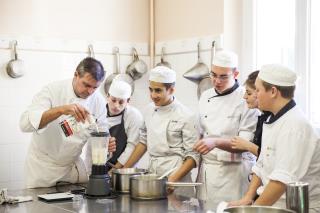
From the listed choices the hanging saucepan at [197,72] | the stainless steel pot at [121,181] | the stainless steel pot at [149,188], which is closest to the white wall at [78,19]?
the hanging saucepan at [197,72]

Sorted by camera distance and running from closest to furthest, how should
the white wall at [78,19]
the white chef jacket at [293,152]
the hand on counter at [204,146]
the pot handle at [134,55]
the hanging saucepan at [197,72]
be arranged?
the white chef jacket at [293,152] → the hand on counter at [204,146] → the white wall at [78,19] → the hanging saucepan at [197,72] → the pot handle at [134,55]

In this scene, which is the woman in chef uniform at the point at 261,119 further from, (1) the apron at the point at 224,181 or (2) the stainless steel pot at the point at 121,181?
(2) the stainless steel pot at the point at 121,181

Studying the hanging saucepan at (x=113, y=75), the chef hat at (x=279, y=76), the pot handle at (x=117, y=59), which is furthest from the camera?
the pot handle at (x=117, y=59)

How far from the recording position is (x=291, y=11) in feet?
11.1

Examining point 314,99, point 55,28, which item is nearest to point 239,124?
point 314,99

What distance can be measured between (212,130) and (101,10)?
161 centimetres

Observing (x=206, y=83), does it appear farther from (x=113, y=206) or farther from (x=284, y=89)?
(x=113, y=206)

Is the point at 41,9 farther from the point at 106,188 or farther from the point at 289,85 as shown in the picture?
the point at 289,85

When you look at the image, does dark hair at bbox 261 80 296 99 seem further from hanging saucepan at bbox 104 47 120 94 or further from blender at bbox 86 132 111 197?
hanging saucepan at bbox 104 47 120 94

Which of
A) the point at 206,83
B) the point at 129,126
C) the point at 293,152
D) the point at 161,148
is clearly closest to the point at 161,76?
the point at 161,148

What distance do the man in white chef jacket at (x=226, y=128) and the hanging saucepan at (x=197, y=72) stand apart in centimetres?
69

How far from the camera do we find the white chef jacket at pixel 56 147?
2986mm

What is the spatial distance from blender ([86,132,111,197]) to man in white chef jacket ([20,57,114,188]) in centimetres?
34

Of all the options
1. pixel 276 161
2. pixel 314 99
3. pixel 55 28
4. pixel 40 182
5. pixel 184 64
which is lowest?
pixel 40 182
